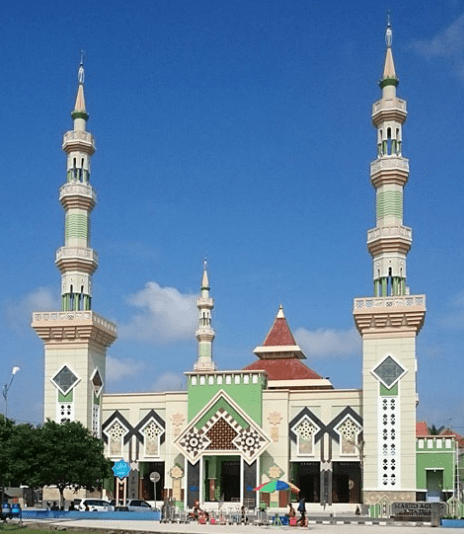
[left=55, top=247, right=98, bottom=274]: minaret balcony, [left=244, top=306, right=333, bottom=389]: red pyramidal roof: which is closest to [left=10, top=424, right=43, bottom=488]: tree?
[left=55, top=247, right=98, bottom=274]: minaret balcony

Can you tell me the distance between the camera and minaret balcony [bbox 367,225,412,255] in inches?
2026

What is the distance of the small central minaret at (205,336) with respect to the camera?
238 ft

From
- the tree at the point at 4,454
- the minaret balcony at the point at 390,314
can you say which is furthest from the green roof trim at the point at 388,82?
the tree at the point at 4,454

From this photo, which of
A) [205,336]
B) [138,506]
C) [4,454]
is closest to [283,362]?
[205,336]

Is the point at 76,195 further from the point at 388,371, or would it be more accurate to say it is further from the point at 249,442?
the point at 388,371

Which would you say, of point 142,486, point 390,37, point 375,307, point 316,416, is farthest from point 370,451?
point 390,37

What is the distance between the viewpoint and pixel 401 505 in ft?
140

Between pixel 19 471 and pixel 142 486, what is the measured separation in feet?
34.3

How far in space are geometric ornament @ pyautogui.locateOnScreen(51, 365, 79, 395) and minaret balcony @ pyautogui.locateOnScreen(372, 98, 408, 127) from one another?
2268cm

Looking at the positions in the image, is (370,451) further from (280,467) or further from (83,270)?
(83,270)

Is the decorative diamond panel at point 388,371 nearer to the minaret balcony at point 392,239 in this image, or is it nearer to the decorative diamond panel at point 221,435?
the minaret balcony at point 392,239

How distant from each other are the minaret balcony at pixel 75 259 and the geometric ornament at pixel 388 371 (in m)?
17.7

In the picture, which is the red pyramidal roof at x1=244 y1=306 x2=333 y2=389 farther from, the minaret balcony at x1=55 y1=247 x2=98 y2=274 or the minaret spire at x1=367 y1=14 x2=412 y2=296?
the minaret balcony at x1=55 y1=247 x2=98 y2=274

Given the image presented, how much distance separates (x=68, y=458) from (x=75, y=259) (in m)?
12.6
